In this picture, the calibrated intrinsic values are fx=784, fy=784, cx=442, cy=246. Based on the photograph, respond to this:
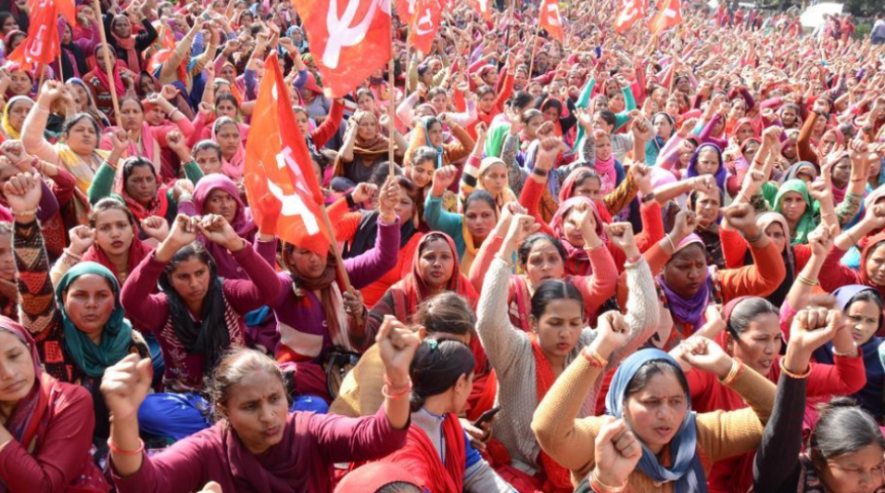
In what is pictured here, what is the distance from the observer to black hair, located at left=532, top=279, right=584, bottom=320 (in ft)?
9.91

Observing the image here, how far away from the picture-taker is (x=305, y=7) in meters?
3.89

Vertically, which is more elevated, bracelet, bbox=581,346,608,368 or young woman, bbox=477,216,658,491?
bracelet, bbox=581,346,608,368

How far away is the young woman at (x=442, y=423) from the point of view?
2541 millimetres

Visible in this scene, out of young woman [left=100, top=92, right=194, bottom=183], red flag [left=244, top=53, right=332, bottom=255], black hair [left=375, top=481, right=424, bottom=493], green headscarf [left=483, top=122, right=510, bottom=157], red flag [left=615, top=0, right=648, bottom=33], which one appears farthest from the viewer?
red flag [left=615, top=0, right=648, bottom=33]

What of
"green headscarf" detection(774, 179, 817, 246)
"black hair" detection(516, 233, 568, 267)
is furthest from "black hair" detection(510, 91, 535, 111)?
"black hair" detection(516, 233, 568, 267)

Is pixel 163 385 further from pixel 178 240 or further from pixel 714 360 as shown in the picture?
pixel 714 360

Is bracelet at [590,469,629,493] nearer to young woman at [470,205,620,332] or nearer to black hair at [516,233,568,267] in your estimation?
young woman at [470,205,620,332]

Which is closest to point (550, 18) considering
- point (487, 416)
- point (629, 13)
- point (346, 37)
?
point (629, 13)

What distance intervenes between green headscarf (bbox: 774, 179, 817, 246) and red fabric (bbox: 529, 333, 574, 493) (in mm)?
3068

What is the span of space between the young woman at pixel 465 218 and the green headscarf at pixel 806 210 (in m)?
2.06

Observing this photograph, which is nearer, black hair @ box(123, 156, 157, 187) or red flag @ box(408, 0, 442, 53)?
black hair @ box(123, 156, 157, 187)

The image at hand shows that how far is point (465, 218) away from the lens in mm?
4562

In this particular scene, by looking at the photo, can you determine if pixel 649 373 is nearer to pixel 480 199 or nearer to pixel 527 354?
pixel 527 354

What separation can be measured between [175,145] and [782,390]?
4.00 m
